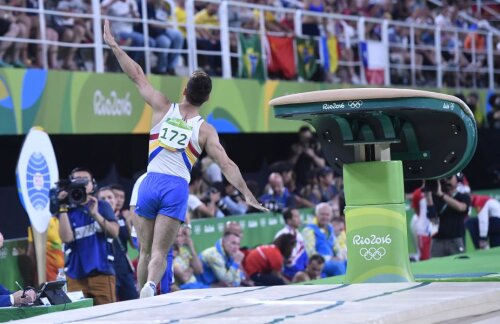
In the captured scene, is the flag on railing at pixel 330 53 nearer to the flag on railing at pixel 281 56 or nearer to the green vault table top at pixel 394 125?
the flag on railing at pixel 281 56

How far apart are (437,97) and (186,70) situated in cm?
884

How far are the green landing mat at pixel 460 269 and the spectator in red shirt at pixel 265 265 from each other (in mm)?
3002

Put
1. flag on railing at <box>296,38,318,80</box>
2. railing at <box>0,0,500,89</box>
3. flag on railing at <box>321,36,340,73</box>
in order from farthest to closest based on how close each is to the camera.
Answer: flag on railing at <box>321,36,340,73</box> → flag on railing at <box>296,38,318,80</box> → railing at <box>0,0,500,89</box>

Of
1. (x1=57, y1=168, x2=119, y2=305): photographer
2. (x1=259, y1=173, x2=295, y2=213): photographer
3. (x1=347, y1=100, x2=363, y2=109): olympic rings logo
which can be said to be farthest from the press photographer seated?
(x1=259, y1=173, x2=295, y2=213): photographer

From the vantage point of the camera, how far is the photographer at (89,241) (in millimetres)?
10750

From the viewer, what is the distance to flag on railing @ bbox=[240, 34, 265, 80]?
53.1 ft

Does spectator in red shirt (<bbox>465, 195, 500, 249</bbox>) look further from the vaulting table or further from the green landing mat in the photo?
the vaulting table

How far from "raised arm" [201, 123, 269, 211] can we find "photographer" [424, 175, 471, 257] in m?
5.25

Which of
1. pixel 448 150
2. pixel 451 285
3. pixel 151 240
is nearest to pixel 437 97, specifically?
pixel 448 150

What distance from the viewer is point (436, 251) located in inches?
532

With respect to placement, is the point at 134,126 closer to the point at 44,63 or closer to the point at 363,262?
the point at 44,63

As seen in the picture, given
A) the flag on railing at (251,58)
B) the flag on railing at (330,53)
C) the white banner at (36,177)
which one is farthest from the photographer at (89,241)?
the flag on railing at (330,53)

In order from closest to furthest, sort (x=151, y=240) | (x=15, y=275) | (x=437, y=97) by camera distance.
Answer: (x=437, y=97)
(x=151, y=240)
(x=15, y=275)

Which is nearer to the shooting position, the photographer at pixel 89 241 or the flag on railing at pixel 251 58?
the photographer at pixel 89 241
